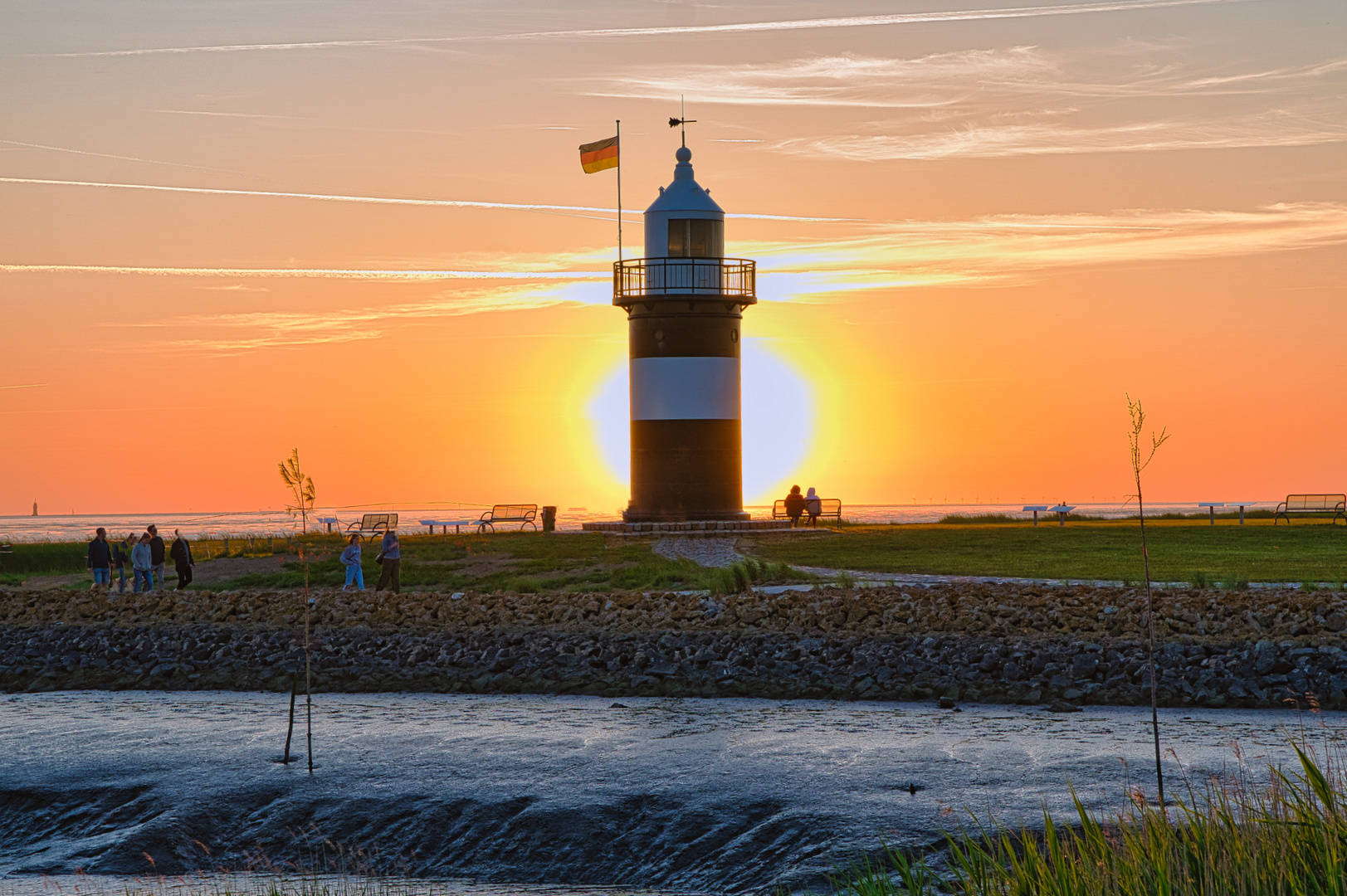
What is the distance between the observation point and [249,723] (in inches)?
615

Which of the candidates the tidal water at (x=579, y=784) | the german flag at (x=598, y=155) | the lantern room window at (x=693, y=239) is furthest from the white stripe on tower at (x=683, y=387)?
the tidal water at (x=579, y=784)

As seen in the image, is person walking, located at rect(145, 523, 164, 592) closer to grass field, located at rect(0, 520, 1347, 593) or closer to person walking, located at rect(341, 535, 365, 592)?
grass field, located at rect(0, 520, 1347, 593)

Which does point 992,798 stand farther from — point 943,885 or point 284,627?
point 284,627

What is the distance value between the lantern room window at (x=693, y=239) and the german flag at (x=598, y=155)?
382 centimetres

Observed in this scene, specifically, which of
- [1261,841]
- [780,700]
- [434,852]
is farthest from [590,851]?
[780,700]

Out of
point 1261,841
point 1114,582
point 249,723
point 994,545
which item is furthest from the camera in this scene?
point 994,545

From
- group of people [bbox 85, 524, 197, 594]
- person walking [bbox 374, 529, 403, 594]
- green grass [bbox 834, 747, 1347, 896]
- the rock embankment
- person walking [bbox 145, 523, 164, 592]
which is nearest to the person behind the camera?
green grass [bbox 834, 747, 1347, 896]

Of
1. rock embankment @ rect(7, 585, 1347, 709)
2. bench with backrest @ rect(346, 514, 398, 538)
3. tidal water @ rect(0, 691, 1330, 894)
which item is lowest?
tidal water @ rect(0, 691, 1330, 894)

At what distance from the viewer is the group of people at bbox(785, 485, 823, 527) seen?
4150cm

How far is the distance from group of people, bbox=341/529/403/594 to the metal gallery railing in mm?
13615

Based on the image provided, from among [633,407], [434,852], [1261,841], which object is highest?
Result: [633,407]

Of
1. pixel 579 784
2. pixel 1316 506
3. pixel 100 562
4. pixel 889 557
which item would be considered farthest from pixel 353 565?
pixel 1316 506

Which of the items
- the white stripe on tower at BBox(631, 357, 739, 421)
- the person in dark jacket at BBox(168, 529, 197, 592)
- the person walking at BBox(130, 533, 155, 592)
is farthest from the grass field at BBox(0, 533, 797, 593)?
the white stripe on tower at BBox(631, 357, 739, 421)

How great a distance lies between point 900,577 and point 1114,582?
4.20m
